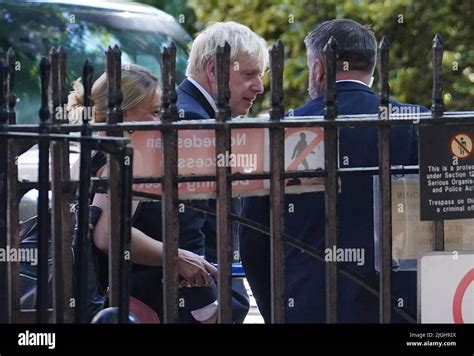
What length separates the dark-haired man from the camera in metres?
4.79

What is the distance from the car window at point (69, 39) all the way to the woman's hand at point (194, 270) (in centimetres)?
339

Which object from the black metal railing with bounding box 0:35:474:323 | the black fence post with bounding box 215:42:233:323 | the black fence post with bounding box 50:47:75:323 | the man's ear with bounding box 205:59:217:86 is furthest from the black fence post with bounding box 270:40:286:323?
the man's ear with bounding box 205:59:217:86

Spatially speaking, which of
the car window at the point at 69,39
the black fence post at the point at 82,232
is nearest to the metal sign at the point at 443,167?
the black fence post at the point at 82,232

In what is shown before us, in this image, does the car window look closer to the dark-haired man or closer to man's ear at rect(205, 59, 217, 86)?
man's ear at rect(205, 59, 217, 86)

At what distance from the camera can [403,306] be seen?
478cm

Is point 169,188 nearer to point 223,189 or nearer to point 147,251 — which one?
point 223,189

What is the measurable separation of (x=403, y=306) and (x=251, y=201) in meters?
0.63

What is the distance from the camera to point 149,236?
5.02m

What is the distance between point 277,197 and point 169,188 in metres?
0.35

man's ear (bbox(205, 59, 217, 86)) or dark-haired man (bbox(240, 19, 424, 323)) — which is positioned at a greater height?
man's ear (bbox(205, 59, 217, 86))

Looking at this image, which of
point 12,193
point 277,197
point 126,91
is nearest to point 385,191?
point 277,197

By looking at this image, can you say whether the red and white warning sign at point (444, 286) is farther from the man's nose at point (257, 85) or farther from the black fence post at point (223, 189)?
the man's nose at point (257, 85)

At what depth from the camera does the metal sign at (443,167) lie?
4578mm
